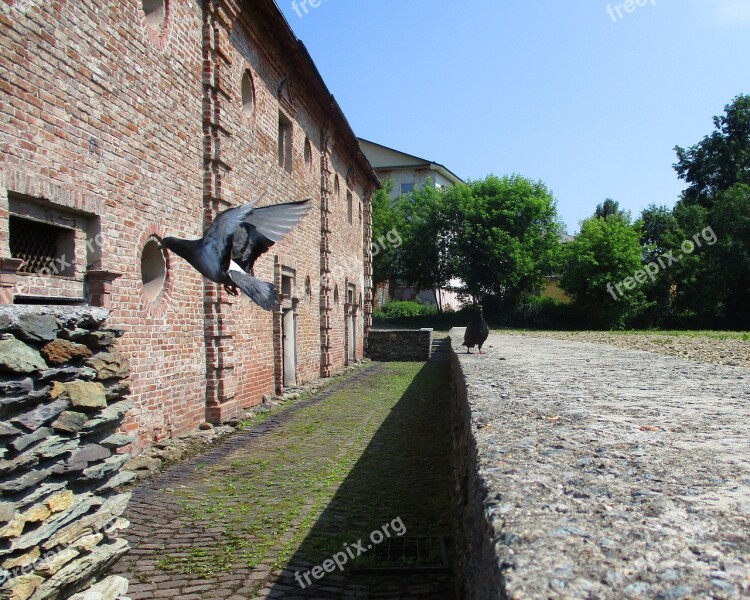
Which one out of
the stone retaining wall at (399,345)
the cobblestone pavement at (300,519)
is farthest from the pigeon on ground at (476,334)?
the stone retaining wall at (399,345)

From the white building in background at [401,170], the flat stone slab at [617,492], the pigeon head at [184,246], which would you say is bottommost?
the flat stone slab at [617,492]

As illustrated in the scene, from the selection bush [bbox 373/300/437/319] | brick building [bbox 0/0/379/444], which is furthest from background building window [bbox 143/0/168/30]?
bush [bbox 373/300/437/319]

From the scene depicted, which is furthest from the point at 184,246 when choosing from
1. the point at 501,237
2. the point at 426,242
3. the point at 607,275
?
the point at 607,275

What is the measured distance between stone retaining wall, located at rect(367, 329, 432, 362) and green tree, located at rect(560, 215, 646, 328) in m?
17.9

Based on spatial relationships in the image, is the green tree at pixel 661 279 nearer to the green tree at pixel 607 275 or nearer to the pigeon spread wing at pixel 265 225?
the green tree at pixel 607 275

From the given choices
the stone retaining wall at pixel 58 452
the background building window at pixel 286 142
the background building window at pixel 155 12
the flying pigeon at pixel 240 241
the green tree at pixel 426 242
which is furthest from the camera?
the green tree at pixel 426 242

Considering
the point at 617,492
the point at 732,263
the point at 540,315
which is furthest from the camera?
the point at 540,315

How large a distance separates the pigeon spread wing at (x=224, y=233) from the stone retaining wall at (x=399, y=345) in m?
19.6

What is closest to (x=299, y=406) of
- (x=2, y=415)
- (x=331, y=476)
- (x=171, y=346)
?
(x=171, y=346)

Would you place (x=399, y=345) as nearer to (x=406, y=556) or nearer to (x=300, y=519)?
(x=300, y=519)

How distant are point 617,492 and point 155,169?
6979 millimetres

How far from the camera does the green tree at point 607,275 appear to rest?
37500 mm

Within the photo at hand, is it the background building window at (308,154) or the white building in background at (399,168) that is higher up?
the white building in background at (399,168)

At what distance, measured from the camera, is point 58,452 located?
3559 mm
